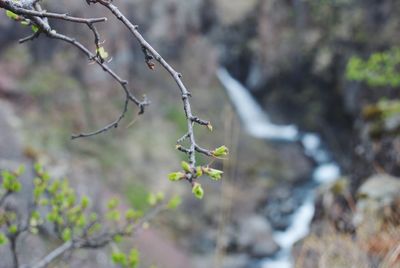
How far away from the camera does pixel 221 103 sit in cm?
1532

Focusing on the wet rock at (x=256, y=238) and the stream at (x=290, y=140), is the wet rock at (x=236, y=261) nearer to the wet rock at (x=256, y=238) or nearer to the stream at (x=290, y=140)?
the wet rock at (x=256, y=238)

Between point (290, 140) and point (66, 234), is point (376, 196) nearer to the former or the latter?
point (66, 234)

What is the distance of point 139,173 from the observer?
41.5 ft

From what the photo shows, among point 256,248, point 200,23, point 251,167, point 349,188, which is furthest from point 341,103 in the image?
point 349,188

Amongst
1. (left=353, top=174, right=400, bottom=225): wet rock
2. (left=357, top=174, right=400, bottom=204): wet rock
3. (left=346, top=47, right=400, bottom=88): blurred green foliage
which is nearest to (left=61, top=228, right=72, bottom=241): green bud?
(left=353, top=174, right=400, bottom=225): wet rock

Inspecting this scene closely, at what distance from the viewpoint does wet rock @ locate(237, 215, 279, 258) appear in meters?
10.6

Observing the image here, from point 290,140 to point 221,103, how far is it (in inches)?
103

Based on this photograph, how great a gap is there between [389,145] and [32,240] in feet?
12.7

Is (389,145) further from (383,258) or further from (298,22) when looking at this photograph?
(298,22)

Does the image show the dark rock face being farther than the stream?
Yes

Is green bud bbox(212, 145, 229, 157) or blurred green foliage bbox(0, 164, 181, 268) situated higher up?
blurred green foliage bbox(0, 164, 181, 268)

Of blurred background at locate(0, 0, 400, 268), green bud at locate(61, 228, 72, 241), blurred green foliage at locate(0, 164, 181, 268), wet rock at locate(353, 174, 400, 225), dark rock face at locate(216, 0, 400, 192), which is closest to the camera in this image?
blurred green foliage at locate(0, 164, 181, 268)

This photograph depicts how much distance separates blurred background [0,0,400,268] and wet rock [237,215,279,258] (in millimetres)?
30

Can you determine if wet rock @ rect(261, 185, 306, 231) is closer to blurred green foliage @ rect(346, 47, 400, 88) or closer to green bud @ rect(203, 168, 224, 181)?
blurred green foliage @ rect(346, 47, 400, 88)
